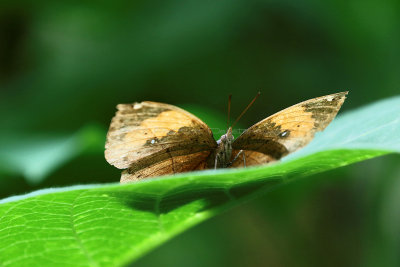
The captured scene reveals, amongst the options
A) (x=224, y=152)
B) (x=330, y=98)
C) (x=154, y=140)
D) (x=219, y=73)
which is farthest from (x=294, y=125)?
(x=219, y=73)

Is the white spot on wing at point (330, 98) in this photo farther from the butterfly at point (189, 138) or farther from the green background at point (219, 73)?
the green background at point (219, 73)

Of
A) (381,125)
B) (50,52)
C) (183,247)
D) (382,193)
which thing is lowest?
(183,247)

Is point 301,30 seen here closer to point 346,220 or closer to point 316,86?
point 316,86

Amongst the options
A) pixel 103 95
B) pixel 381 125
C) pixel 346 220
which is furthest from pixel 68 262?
pixel 103 95

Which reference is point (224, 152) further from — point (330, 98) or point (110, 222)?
point (110, 222)

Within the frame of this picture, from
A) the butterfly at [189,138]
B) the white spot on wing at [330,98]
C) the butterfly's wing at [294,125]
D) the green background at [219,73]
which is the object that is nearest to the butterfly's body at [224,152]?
the butterfly at [189,138]

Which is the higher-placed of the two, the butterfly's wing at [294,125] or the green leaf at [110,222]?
the butterfly's wing at [294,125]
